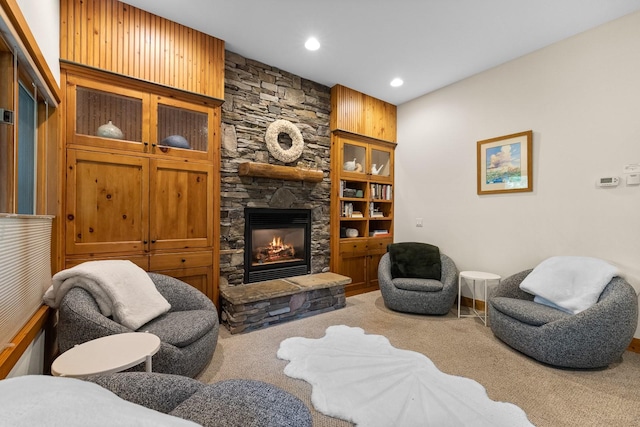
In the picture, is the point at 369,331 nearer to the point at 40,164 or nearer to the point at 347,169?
the point at 347,169

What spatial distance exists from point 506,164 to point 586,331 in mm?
2021

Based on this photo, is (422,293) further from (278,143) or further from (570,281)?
(278,143)

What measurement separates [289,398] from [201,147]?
272 cm

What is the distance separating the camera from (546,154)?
3211 millimetres

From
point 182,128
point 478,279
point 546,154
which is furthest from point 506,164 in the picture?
point 182,128

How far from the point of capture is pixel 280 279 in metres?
3.77

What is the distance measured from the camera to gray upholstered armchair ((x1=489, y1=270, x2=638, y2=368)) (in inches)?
87.0

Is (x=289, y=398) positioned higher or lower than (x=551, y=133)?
lower

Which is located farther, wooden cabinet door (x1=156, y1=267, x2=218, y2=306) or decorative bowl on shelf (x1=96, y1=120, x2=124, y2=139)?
wooden cabinet door (x1=156, y1=267, x2=218, y2=306)

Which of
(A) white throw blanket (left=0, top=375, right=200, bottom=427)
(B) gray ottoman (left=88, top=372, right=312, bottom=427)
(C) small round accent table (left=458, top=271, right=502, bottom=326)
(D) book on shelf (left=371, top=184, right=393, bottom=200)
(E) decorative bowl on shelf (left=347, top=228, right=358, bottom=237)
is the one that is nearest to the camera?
(A) white throw blanket (left=0, top=375, right=200, bottom=427)

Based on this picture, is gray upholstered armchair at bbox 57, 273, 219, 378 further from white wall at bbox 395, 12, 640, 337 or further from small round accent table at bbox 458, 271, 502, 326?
white wall at bbox 395, 12, 640, 337

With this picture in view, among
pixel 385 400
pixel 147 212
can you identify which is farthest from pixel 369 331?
pixel 147 212

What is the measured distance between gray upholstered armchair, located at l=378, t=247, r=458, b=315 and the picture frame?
1.17 m

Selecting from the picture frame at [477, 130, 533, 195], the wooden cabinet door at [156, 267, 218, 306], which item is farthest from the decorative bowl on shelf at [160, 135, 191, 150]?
the picture frame at [477, 130, 533, 195]
